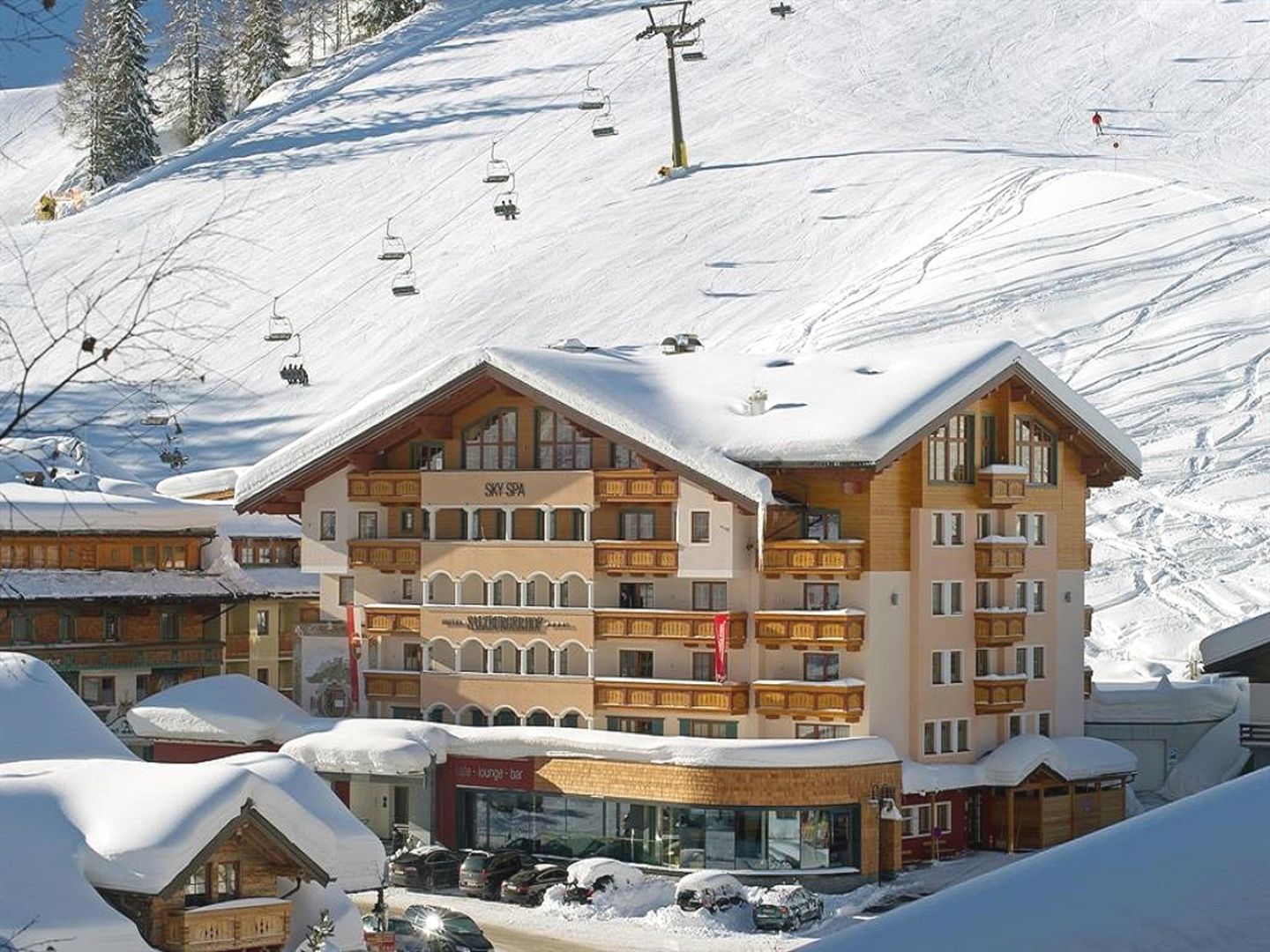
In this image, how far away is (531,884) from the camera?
39.6 m

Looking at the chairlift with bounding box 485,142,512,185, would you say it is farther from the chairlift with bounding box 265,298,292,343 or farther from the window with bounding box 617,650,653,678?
the window with bounding box 617,650,653,678

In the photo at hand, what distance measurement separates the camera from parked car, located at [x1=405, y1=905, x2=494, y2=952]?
110ft

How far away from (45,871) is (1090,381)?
5501 centimetres

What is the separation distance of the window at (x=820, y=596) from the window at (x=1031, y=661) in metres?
5.20

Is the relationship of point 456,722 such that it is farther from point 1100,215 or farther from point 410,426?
point 1100,215

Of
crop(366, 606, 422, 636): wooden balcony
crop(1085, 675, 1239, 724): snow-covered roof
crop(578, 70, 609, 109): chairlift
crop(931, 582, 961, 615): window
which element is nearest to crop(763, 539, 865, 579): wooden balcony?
crop(931, 582, 961, 615): window

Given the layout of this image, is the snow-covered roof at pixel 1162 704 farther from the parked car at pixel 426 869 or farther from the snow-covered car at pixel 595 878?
the parked car at pixel 426 869

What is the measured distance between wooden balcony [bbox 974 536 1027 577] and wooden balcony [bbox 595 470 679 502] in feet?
20.2

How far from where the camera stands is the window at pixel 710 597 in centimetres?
4347

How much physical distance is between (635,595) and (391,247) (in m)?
60.1

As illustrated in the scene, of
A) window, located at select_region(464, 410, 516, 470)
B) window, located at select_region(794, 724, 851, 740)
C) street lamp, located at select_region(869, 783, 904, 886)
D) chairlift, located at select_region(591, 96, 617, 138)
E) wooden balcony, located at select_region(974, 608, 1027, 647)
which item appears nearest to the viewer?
street lamp, located at select_region(869, 783, 904, 886)

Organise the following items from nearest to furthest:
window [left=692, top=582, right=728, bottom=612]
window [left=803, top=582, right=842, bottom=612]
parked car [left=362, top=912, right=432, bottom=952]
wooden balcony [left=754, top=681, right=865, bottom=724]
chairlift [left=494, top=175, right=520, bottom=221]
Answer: parked car [left=362, top=912, right=432, bottom=952] → wooden balcony [left=754, top=681, right=865, bottom=724] → window [left=803, top=582, right=842, bottom=612] → window [left=692, top=582, right=728, bottom=612] → chairlift [left=494, top=175, right=520, bottom=221]

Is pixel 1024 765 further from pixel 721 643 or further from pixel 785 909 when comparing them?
pixel 785 909

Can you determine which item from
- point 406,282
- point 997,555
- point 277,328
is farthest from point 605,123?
Answer: point 997,555
